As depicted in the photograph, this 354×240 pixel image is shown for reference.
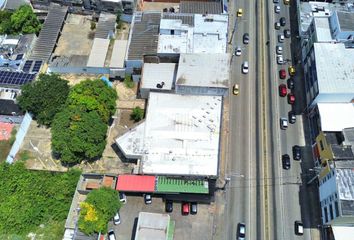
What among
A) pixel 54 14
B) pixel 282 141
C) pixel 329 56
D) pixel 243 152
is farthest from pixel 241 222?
pixel 54 14

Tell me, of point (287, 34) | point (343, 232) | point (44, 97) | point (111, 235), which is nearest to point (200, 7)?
point (287, 34)

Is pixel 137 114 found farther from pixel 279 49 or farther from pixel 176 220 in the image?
pixel 279 49

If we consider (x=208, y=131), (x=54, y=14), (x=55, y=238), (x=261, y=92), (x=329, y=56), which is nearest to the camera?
(x=55, y=238)

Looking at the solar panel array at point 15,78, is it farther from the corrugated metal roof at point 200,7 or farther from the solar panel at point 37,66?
the corrugated metal roof at point 200,7

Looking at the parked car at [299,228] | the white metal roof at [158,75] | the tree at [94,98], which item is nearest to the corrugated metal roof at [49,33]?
the tree at [94,98]

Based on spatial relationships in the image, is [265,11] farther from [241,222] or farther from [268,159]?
[241,222]

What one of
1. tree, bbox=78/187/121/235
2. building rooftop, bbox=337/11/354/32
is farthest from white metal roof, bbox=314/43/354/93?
tree, bbox=78/187/121/235

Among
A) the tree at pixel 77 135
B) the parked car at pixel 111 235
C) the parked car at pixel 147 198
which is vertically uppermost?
the tree at pixel 77 135
